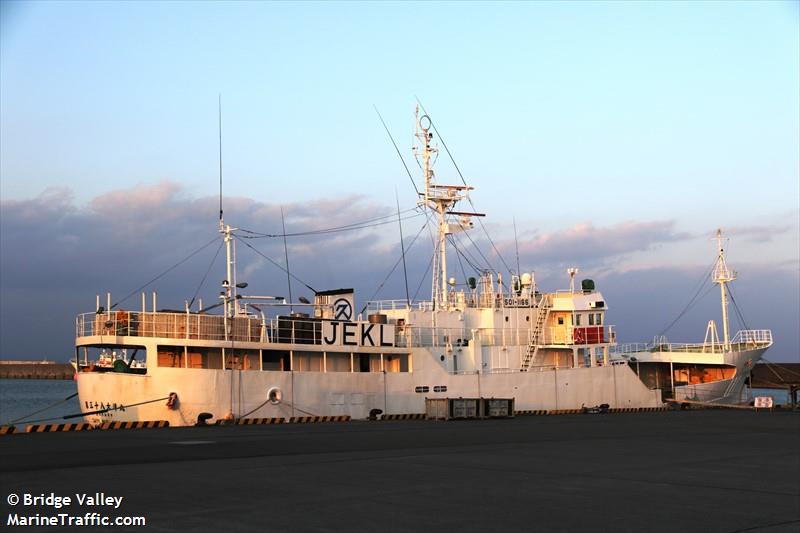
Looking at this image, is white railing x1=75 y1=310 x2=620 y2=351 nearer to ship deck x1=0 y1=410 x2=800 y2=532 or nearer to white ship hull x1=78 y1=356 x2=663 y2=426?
white ship hull x1=78 y1=356 x2=663 y2=426

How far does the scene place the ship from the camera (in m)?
32.8

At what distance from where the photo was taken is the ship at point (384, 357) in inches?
1293

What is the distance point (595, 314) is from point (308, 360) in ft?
54.1

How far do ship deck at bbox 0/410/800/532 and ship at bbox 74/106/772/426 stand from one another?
5095 millimetres

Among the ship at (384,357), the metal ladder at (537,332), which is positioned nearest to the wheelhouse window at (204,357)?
the ship at (384,357)

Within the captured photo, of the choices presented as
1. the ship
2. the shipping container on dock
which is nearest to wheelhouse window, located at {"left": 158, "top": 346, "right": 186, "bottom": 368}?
the ship

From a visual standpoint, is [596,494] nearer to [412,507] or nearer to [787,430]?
[412,507]

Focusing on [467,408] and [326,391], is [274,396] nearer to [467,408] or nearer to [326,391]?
[326,391]

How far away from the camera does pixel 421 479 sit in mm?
15742

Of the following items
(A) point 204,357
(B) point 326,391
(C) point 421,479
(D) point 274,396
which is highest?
(A) point 204,357

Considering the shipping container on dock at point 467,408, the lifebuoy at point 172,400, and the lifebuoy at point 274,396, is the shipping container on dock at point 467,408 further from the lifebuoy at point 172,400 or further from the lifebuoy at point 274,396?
the lifebuoy at point 172,400

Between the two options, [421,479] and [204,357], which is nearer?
[421,479]

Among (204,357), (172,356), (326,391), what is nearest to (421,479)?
(172,356)

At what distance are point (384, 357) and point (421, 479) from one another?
76.6 ft
